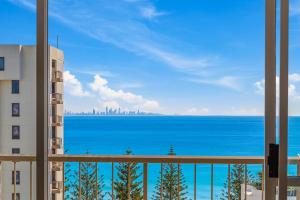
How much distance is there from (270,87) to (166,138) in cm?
143

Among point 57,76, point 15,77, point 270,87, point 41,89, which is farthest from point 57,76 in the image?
point 270,87

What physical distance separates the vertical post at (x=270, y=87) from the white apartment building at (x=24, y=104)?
144cm

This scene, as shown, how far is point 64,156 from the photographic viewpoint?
3033mm

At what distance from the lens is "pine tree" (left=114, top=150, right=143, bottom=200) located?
3.29 metres

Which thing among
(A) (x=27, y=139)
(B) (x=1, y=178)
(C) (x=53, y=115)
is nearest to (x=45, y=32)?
(C) (x=53, y=115)

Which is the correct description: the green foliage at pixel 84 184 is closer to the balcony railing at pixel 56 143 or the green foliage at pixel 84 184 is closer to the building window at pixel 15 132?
the balcony railing at pixel 56 143

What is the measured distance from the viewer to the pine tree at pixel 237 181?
3147 millimetres

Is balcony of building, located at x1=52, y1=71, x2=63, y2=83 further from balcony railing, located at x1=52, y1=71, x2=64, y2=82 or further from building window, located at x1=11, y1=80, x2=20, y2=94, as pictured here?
building window, located at x1=11, y1=80, x2=20, y2=94

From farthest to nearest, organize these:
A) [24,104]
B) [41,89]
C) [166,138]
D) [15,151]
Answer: [166,138] < [15,151] < [24,104] < [41,89]

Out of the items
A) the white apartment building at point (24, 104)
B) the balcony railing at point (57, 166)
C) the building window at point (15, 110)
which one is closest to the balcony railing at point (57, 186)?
the white apartment building at point (24, 104)

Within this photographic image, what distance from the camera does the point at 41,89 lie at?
7.23ft

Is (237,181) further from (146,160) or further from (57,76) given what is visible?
(57,76)

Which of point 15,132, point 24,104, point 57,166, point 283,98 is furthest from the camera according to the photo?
point 57,166

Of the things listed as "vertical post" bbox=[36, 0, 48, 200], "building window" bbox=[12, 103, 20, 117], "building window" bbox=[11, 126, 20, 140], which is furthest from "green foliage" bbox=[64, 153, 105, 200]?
"vertical post" bbox=[36, 0, 48, 200]
